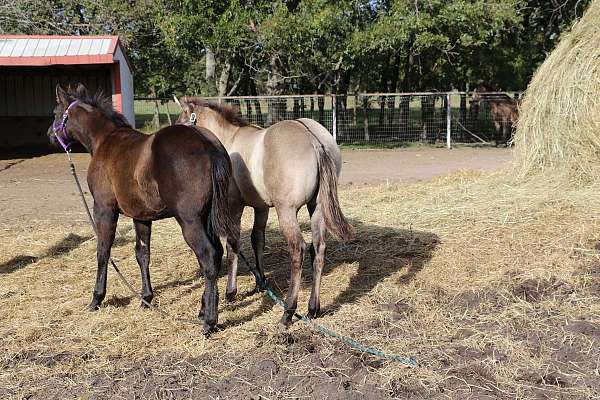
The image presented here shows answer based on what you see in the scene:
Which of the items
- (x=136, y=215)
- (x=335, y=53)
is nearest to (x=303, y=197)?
(x=136, y=215)

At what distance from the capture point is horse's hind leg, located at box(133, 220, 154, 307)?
15.7 ft

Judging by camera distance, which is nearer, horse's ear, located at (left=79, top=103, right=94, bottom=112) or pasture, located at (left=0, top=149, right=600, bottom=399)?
pasture, located at (left=0, top=149, right=600, bottom=399)

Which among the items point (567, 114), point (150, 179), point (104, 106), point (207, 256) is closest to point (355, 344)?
point (207, 256)

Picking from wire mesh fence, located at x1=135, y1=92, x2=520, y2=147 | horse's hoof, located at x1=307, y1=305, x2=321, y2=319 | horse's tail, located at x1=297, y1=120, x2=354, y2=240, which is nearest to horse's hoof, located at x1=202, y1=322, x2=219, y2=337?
horse's hoof, located at x1=307, y1=305, x2=321, y2=319

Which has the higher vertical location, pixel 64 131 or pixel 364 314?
pixel 64 131

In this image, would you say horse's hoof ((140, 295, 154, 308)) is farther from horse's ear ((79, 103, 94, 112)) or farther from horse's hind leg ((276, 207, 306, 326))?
horse's ear ((79, 103, 94, 112))

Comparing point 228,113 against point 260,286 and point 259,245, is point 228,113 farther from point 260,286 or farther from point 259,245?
point 260,286

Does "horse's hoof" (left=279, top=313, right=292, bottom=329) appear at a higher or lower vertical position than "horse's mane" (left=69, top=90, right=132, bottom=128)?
lower

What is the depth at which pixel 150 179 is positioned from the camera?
4.14 m

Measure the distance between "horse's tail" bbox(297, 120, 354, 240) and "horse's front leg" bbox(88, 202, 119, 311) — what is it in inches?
65.9

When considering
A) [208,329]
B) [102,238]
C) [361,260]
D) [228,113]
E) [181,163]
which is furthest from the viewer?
[361,260]

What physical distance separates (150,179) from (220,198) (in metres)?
0.56

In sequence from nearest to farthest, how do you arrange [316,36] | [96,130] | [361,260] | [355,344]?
[355,344], [96,130], [361,260], [316,36]

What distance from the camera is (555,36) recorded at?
20812 mm
